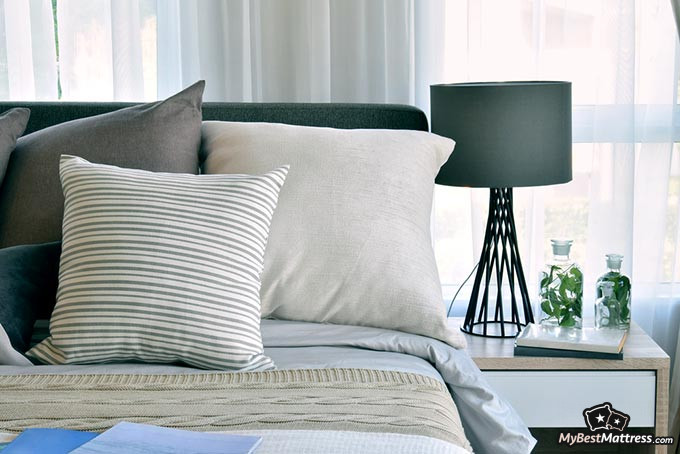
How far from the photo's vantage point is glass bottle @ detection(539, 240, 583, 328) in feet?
7.28

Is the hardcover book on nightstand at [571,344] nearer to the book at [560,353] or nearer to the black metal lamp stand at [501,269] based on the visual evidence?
the book at [560,353]

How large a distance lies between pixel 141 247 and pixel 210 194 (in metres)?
0.17

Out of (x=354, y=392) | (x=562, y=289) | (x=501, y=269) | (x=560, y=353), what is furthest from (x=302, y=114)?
(x=354, y=392)

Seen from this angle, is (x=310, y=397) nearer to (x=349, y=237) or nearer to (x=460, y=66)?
(x=349, y=237)

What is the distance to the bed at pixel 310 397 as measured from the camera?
49.9 inches

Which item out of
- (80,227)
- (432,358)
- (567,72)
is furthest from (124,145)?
(567,72)

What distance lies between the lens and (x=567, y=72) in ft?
8.75

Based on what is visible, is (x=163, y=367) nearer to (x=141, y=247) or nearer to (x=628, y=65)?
(x=141, y=247)

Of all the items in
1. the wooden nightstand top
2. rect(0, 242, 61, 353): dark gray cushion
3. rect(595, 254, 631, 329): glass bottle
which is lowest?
the wooden nightstand top

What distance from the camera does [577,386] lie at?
2.11 m

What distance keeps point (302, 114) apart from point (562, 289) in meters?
0.83

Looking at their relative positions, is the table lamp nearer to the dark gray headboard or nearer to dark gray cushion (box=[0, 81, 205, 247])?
the dark gray headboard

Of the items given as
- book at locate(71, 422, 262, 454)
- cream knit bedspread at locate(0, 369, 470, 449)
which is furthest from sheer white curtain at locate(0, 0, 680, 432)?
book at locate(71, 422, 262, 454)

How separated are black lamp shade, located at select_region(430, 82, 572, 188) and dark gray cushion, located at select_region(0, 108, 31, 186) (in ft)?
3.43
